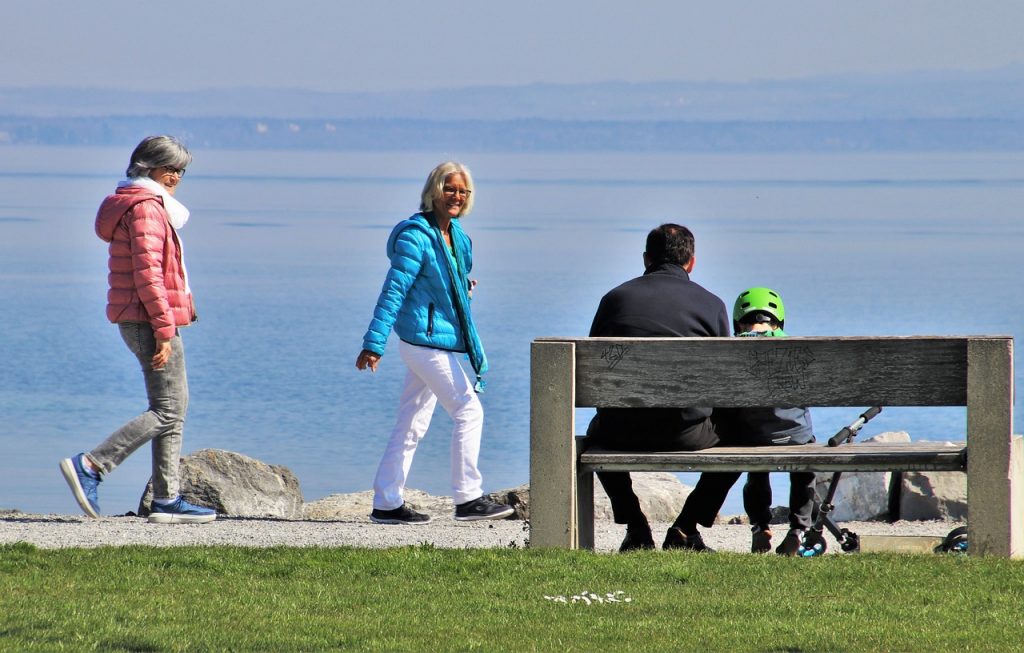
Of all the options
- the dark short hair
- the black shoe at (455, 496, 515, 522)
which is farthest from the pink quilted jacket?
the dark short hair

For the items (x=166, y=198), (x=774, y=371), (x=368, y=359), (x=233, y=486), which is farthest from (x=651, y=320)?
(x=233, y=486)

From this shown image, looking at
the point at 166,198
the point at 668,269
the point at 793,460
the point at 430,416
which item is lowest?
the point at 793,460

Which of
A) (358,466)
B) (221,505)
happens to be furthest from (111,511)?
(221,505)

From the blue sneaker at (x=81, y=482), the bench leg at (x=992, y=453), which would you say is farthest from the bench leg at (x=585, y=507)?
the blue sneaker at (x=81, y=482)

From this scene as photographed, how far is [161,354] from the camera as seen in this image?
817cm

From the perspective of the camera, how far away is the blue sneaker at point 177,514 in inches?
330

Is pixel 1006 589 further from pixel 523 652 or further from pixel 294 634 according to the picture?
pixel 294 634

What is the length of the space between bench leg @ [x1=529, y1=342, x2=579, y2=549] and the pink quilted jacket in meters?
2.20

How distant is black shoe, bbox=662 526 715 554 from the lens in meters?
7.58

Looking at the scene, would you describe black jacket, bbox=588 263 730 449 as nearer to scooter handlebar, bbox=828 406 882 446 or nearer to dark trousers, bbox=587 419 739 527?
dark trousers, bbox=587 419 739 527

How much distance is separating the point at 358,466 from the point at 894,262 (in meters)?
33.0

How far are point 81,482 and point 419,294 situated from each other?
1897 millimetres

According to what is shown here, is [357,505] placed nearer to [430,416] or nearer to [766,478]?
[430,416]

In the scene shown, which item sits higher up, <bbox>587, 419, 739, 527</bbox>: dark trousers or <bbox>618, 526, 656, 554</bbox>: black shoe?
<bbox>587, 419, 739, 527</bbox>: dark trousers
